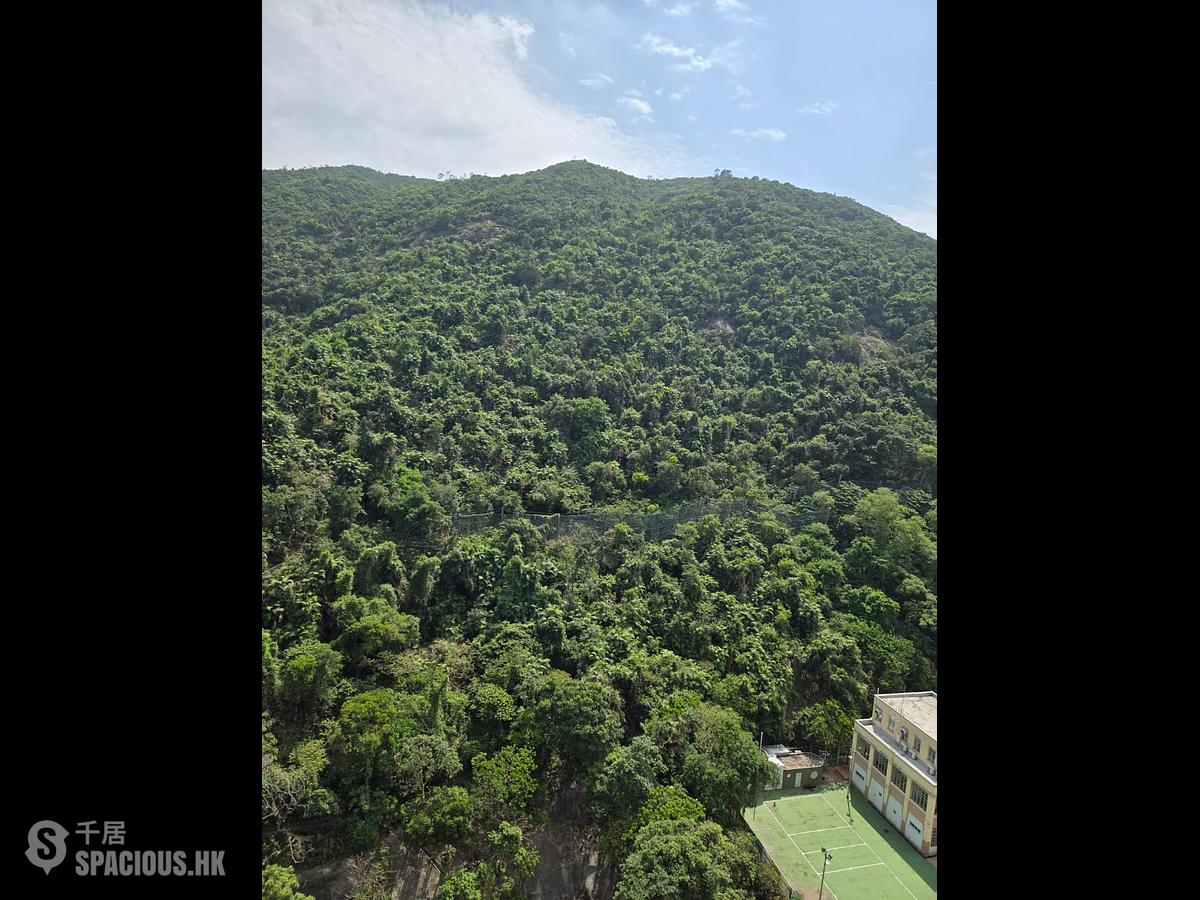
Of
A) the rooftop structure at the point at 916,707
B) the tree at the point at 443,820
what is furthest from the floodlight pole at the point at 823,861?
the tree at the point at 443,820

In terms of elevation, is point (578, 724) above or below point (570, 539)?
below

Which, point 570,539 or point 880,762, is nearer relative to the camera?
point 880,762

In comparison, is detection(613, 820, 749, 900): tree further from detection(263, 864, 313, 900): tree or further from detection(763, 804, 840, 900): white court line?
detection(263, 864, 313, 900): tree

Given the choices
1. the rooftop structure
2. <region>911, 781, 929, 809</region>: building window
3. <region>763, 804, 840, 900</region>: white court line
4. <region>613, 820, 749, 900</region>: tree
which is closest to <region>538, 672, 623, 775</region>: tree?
<region>613, 820, 749, 900</region>: tree

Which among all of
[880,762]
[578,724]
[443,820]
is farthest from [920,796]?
[443,820]

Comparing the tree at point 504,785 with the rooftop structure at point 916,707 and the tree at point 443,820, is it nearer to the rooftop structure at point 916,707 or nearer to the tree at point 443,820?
the tree at point 443,820
